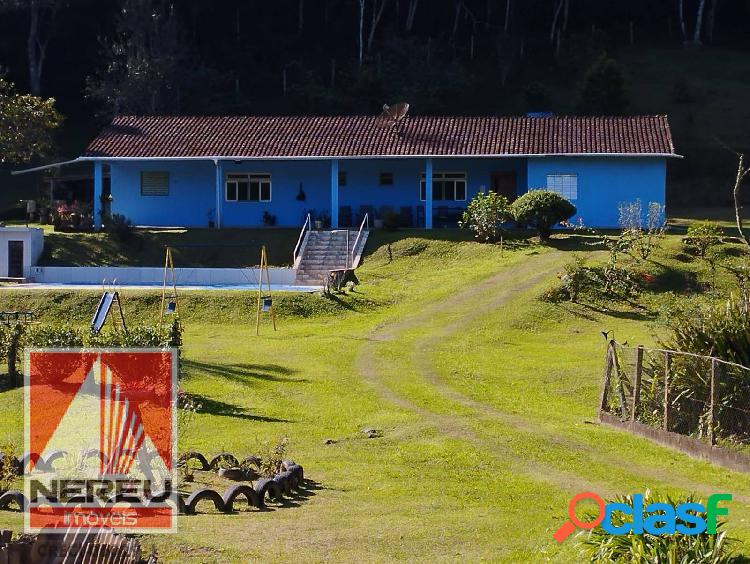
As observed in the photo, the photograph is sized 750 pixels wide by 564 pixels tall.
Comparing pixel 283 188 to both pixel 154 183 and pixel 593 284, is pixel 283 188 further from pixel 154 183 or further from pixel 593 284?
pixel 593 284

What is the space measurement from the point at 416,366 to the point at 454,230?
16966mm

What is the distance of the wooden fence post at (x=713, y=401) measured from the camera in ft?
54.7

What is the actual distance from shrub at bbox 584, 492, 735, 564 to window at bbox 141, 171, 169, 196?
124 feet

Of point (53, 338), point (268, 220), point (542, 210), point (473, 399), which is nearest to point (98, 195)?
point (268, 220)

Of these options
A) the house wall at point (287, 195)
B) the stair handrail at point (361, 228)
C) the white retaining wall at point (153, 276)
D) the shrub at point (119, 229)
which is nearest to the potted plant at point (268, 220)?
the house wall at point (287, 195)

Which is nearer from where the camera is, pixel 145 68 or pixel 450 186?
pixel 450 186

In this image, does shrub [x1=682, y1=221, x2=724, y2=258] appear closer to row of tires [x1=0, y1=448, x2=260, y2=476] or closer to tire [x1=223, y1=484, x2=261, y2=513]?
row of tires [x1=0, y1=448, x2=260, y2=476]

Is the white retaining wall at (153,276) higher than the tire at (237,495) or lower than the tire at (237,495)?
higher

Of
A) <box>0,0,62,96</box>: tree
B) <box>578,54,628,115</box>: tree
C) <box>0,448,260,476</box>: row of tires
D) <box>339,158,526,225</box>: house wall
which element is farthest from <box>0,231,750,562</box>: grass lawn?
<box>0,0,62,96</box>: tree

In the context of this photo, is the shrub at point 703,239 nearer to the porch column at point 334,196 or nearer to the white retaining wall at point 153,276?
the white retaining wall at point 153,276

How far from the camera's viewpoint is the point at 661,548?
10.6 meters

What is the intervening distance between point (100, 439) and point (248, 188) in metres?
29.4

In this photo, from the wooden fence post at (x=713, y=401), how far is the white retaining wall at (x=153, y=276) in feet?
74.0

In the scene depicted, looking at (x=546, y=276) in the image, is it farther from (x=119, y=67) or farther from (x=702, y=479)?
(x=119, y=67)
